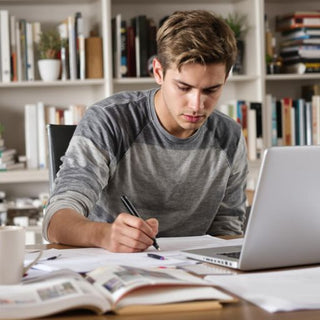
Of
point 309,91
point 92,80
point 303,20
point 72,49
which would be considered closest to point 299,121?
point 309,91

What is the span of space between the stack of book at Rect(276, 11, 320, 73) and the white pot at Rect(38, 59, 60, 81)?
1211 millimetres

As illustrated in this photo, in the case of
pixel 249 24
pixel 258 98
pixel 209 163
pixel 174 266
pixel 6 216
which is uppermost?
pixel 249 24

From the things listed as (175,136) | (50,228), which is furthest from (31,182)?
(50,228)

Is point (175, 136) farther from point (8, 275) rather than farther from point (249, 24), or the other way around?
point (249, 24)

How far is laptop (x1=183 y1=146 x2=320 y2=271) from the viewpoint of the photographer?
1144mm

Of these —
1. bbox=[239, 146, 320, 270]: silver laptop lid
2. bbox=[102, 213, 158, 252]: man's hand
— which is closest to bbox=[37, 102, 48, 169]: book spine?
bbox=[102, 213, 158, 252]: man's hand

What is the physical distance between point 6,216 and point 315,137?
63.6 inches

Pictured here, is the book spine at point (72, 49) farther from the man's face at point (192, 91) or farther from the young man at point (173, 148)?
the man's face at point (192, 91)

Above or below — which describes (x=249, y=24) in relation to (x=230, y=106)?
above

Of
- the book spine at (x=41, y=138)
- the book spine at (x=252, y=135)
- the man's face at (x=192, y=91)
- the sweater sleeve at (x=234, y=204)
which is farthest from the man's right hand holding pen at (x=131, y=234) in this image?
the book spine at (x=252, y=135)

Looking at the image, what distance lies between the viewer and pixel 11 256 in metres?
1.12

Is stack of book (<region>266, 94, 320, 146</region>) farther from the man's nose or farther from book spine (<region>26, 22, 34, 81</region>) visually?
the man's nose

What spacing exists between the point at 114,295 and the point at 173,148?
1033 mm

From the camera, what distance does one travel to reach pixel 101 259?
1.32 meters
